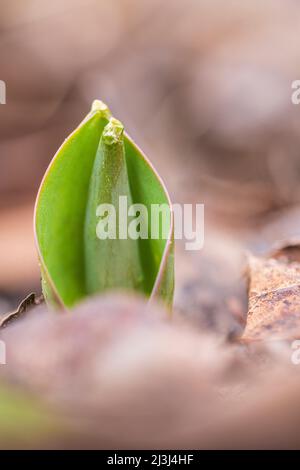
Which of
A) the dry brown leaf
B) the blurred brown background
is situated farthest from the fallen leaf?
the blurred brown background

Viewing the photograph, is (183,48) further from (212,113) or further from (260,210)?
(260,210)

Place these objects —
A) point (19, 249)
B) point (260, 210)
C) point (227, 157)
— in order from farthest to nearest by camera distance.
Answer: point (227, 157) → point (260, 210) → point (19, 249)

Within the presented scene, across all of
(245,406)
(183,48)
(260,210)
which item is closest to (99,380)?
(245,406)

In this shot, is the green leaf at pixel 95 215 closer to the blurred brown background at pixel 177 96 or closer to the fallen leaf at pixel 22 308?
the fallen leaf at pixel 22 308

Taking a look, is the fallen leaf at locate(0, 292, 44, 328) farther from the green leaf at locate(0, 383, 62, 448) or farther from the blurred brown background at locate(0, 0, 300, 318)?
the blurred brown background at locate(0, 0, 300, 318)

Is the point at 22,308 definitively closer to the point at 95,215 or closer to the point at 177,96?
the point at 95,215

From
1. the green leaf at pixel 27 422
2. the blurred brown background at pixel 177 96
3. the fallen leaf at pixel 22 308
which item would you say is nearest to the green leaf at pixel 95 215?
the fallen leaf at pixel 22 308
